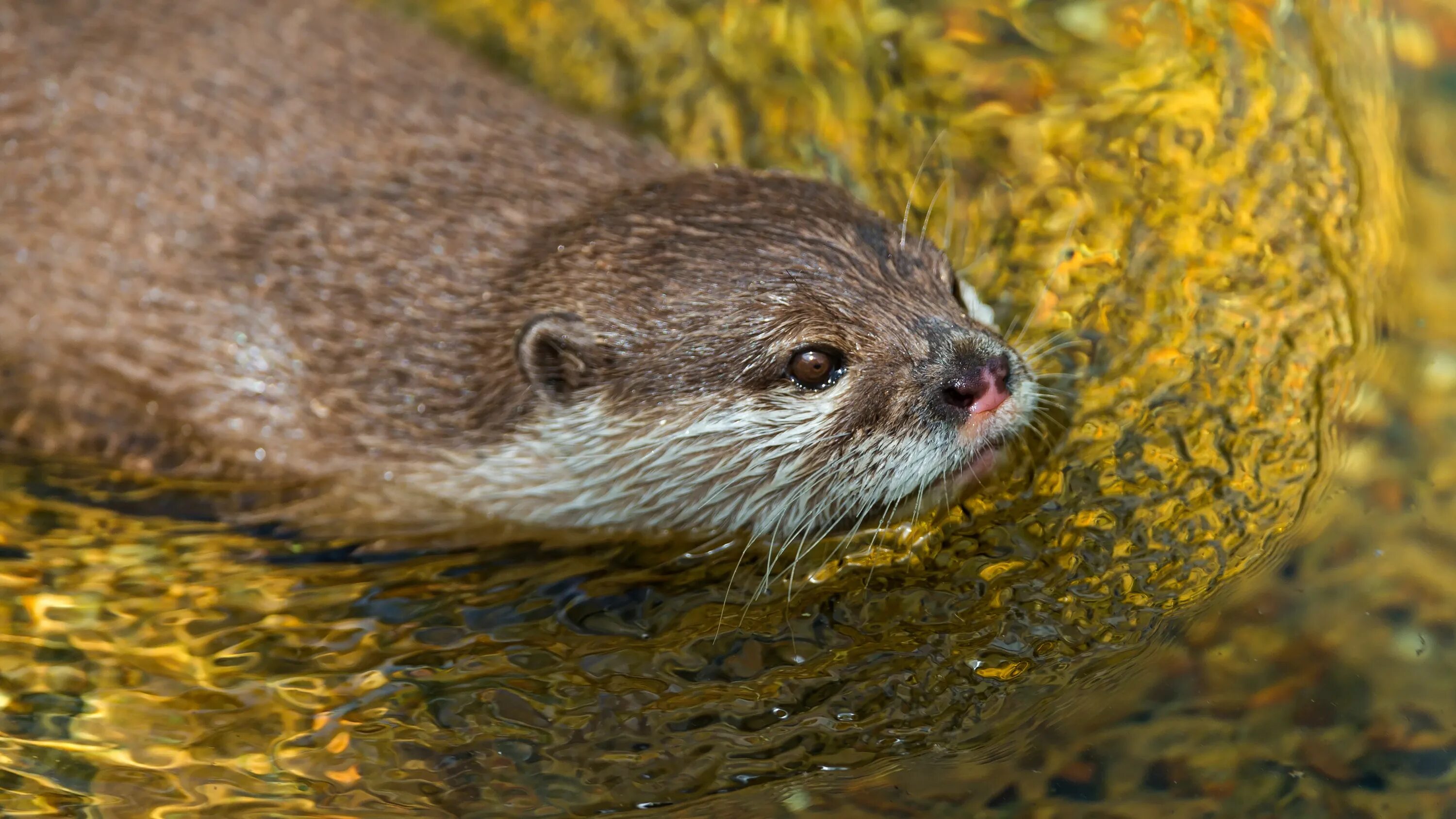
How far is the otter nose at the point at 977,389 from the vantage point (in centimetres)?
275

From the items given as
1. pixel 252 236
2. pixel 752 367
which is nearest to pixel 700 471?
pixel 752 367

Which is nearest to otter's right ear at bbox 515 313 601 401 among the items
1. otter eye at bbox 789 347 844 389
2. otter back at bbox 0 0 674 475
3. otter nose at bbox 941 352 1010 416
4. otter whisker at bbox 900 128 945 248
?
otter back at bbox 0 0 674 475

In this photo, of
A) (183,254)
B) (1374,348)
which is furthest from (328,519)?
(1374,348)

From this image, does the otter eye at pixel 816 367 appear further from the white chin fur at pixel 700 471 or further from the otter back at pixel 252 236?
the otter back at pixel 252 236

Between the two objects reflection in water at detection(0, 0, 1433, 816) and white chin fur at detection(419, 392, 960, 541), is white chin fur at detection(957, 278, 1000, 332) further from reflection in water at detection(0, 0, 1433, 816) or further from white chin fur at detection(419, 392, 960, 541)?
white chin fur at detection(419, 392, 960, 541)

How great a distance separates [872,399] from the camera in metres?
2.81

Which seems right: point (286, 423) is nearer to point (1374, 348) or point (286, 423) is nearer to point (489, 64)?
point (489, 64)

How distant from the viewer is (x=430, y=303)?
10.6 ft

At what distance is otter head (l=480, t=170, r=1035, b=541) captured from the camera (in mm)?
2807

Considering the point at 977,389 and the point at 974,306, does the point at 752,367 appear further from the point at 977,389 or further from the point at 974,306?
the point at 974,306

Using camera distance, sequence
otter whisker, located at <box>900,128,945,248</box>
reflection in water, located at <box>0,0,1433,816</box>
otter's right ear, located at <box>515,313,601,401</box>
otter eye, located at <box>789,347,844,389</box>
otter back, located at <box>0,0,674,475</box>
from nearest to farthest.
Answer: reflection in water, located at <box>0,0,1433,816</box> → otter eye, located at <box>789,347,844,389</box> → otter's right ear, located at <box>515,313,601,401</box> → otter back, located at <box>0,0,674,475</box> → otter whisker, located at <box>900,128,945,248</box>

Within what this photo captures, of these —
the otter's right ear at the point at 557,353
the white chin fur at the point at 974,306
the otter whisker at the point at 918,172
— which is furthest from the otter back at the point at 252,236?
the white chin fur at the point at 974,306

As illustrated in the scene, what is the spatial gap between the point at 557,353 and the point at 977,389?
84 centimetres

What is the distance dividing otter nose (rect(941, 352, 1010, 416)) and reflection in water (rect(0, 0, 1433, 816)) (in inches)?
15.6
